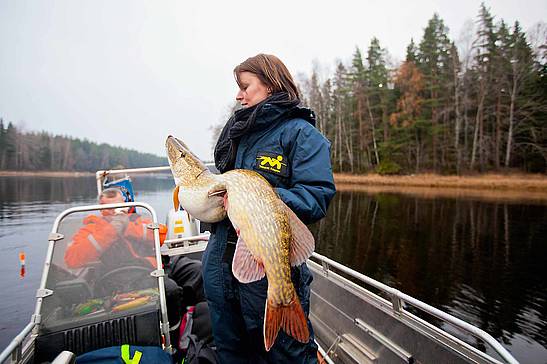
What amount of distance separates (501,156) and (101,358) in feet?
124

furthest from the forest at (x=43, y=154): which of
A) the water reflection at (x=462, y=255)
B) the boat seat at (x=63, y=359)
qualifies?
the boat seat at (x=63, y=359)

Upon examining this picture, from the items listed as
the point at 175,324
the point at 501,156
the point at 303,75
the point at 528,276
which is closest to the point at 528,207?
the point at 528,276

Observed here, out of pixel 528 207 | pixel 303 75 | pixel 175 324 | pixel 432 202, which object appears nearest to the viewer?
pixel 175 324

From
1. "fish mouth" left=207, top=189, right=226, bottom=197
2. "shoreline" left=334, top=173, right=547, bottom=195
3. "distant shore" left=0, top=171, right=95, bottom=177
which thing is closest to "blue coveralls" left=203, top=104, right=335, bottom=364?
"fish mouth" left=207, top=189, right=226, bottom=197

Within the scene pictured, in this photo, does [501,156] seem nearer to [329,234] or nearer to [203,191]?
[329,234]

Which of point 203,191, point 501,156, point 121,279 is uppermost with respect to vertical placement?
point 501,156

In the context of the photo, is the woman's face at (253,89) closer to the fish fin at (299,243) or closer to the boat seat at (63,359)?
the fish fin at (299,243)

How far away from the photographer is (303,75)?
142 ft

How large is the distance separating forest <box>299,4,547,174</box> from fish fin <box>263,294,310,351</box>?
30.3 metres

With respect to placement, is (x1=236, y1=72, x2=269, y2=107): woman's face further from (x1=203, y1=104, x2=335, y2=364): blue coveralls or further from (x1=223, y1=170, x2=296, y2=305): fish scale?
(x1=223, y1=170, x2=296, y2=305): fish scale

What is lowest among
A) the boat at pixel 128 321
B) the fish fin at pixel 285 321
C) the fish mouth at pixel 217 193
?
the boat at pixel 128 321

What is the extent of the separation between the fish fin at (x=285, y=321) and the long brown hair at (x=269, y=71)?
1202 mm

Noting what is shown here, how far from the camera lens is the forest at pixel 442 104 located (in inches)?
1159

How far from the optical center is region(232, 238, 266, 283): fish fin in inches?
62.9
